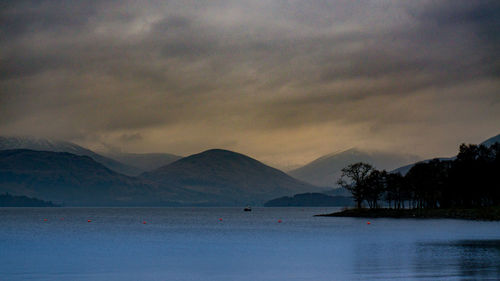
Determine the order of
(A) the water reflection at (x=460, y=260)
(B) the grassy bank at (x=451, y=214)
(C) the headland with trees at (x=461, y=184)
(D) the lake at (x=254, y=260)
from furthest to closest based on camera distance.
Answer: (C) the headland with trees at (x=461, y=184)
(B) the grassy bank at (x=451, y=214)
(D) the lake at (x=254, y=260)
(A) the water reflection at (x=460, y=260)

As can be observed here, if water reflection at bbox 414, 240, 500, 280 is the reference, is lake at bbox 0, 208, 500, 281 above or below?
below

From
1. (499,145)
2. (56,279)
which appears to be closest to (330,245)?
(56,279)

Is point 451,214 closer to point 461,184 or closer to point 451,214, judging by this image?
point 451,214

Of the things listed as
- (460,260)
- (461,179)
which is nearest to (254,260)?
(460,260)

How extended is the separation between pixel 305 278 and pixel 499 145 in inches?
6239

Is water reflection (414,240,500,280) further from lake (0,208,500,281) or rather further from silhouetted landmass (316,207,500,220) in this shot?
silhouetted landmass (316,207,500,220)

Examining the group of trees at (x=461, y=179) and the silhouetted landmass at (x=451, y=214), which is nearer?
the silhouetted landmass at (x=451, y=214)

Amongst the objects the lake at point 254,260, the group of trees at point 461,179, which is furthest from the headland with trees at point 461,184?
the lake at point 254,260

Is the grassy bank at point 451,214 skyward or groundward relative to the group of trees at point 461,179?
groundward

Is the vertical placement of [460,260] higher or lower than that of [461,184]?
lower

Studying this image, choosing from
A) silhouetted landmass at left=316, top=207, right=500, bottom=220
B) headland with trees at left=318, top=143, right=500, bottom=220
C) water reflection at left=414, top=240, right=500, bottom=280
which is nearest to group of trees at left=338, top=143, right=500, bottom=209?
headland with trees at left=318, top=143, right=500, bottom=220

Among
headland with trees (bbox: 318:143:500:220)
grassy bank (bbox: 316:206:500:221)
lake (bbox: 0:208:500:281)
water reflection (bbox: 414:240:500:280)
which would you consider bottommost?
lake (bbox: 0:208:500:281)

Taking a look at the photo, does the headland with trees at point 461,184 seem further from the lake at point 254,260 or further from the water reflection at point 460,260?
the water reflection at point 460,260

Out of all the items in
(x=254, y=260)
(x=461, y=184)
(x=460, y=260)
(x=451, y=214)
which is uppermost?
(x=461, y=184)
